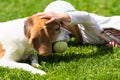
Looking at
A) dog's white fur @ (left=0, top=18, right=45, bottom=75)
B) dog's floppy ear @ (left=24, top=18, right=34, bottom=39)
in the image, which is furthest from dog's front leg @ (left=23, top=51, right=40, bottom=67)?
dog's floppy ear @ (left=24, top=18, right=34, bottom=39)

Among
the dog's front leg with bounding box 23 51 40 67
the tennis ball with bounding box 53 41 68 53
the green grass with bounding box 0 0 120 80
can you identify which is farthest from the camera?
the dog's front leg with bounding box 23 51 40 67

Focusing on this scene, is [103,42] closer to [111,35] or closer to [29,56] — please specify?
[111,35]

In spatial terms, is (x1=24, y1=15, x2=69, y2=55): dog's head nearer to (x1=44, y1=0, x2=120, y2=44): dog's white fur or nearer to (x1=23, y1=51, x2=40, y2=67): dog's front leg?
(x1=23, y1=51, x2=40, y2=67): dog's front leg

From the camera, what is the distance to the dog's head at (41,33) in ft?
17.2

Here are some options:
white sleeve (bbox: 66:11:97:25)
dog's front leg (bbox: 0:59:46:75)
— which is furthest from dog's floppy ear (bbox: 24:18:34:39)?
white sleeve (bbox: 66:11:97:25)

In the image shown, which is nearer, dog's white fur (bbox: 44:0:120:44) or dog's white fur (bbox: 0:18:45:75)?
dog's white fur (bbox: 0:18:45:75)

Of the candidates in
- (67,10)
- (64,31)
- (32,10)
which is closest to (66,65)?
(64,31)

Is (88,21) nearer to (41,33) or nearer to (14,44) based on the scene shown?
(41,33)

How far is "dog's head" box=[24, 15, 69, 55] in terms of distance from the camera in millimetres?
5230

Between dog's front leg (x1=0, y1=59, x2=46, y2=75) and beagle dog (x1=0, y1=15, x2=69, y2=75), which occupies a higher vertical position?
beagle dog (x1=0, y1=15, x2=69, y2=75)

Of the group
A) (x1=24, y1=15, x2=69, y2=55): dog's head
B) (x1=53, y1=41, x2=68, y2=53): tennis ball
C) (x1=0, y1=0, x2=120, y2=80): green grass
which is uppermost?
(x1=24, y1=15, x2=69, y2=55): dog's head

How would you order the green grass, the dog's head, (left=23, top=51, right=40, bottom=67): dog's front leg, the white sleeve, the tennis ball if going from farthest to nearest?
the white sleeve < (left=23, top=51, right=40, bottom=67): dog's front leg < the tennis ball < the dog's head < the green grass

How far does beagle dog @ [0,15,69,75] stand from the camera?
17.3 ft

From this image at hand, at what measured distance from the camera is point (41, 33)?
17.2 ft
